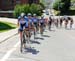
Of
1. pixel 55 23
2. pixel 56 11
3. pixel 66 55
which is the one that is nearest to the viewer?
pixel 66 55

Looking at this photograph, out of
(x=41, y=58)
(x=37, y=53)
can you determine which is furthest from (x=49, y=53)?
(x=41, y=58)

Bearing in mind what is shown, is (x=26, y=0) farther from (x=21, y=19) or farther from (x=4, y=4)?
(x=21, y=19)

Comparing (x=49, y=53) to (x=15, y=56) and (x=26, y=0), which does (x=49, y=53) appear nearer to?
(x=15, y=56)

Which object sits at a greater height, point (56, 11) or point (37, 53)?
point (37, 53)

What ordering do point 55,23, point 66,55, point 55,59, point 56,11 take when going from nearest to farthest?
point 55,59, point 66,55, point 55,23, point 56,11

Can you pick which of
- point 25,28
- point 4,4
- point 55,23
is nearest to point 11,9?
point 4,4

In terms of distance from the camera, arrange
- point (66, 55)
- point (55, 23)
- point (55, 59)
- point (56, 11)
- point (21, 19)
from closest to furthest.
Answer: point (55, 59)
point (66, 55)
point (21, 19)
point (55, 23)
point (56, 11)

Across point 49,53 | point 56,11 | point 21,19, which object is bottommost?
point 56,11

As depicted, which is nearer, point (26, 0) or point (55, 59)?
point (55, 59)

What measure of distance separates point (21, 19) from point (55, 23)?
3148cm

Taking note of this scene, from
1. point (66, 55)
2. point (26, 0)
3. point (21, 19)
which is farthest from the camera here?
point (26, 0)

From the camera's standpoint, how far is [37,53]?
56.0 feet

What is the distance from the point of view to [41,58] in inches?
603

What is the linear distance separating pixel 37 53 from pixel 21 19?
2387mm
